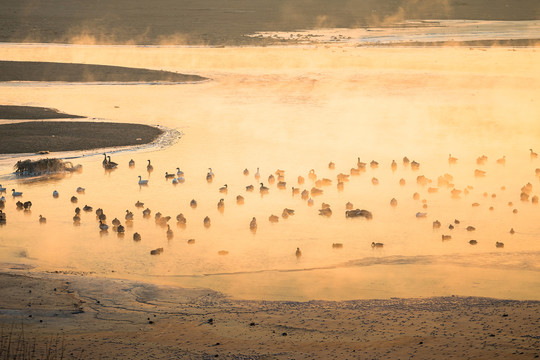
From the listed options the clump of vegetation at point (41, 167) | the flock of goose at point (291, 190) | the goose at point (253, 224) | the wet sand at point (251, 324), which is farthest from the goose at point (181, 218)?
the clump of vegetation at point (41, 167)

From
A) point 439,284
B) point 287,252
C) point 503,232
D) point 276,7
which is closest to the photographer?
point 439,284

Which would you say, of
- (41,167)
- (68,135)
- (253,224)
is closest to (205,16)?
(68,135)

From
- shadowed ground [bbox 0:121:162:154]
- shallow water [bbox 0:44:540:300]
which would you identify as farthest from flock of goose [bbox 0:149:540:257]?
shadowed ground [bbox 0:121:162:154]

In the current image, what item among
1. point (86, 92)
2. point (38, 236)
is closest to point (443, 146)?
point (38, 236)

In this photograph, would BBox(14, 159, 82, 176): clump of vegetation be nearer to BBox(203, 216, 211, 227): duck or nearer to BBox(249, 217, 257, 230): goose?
BBox(203, 216, 211, 227): duck

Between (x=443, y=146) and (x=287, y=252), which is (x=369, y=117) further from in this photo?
(x=287, y=252)
